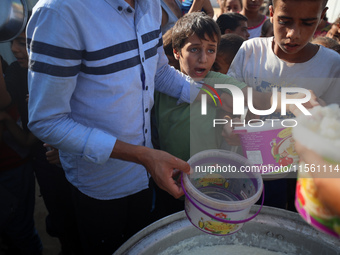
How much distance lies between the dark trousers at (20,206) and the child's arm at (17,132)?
7.6 inches

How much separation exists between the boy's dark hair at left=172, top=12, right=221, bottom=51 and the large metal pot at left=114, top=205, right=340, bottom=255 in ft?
3.66

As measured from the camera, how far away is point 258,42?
5.33ft

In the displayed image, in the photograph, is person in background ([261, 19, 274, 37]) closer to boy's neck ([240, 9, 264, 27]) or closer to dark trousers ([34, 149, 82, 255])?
boy's neck ([240, 9, 264, 27])

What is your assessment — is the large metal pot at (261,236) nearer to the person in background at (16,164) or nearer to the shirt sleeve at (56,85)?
the shirt sleeve at (56,85)

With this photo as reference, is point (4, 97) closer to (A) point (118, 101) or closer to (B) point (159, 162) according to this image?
(A) point (118, 101)

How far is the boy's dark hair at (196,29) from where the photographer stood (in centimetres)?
166

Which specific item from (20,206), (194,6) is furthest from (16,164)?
(194,6)

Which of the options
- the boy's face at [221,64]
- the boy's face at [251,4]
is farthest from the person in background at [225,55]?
the boy's face at [251,4]

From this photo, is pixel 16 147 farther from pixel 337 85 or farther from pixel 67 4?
pixel 337 85

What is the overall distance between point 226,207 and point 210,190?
27 centimetres

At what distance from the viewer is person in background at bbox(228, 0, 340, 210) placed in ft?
4.39

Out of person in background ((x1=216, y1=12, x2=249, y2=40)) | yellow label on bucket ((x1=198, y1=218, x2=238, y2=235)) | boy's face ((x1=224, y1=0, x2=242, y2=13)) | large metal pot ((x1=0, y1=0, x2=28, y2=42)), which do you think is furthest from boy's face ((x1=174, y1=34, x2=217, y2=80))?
boy's face ((x1=224, y1=0, x2=242, y2=13))

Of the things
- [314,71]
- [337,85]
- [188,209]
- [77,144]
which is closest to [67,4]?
[77,144]

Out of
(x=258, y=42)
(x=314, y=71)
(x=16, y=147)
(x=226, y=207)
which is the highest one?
(x=258, y=42)
